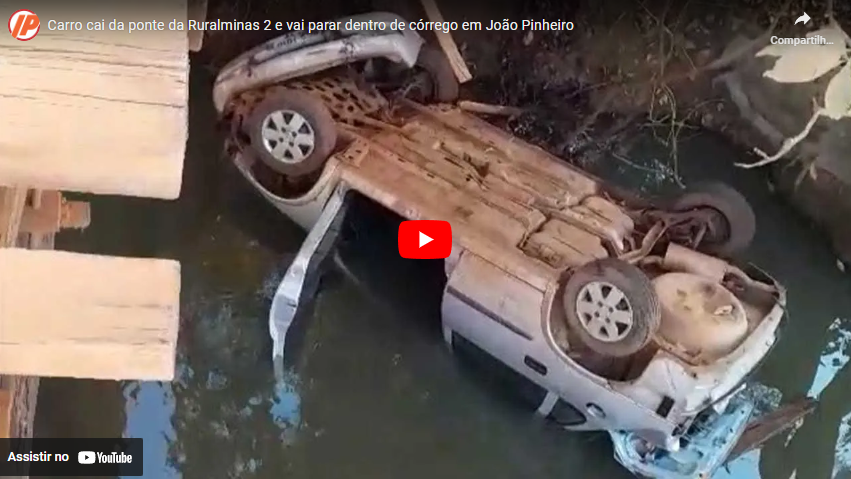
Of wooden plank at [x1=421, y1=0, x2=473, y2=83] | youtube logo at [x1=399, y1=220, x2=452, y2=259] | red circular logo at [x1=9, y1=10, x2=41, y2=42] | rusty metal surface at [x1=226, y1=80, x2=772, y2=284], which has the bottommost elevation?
youtube logo at [x1=399, y1=220, x2=452, y2=259]

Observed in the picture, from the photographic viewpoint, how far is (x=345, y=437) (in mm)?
949

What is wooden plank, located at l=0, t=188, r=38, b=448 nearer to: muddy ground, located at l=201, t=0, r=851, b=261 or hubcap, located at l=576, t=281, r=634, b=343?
muddy ground, located at l=201, t=0, r=851, b=261

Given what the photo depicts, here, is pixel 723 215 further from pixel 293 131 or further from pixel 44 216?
pixel 44 216

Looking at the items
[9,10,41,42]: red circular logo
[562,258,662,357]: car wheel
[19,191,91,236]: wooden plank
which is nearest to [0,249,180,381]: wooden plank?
[9,10,41,42]: red circular logo

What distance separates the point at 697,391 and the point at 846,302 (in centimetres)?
19

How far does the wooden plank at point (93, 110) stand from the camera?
56cm

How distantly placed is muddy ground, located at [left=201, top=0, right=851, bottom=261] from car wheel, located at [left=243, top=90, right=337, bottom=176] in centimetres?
6

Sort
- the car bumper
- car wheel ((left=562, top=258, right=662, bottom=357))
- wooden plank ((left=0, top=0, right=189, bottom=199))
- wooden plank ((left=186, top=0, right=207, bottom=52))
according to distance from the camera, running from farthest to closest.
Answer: the car bumper < car wheel ((left=562, top=258, right=662, bottom=357)) < wooden plank ((left=186, top=0, right=207, bottom=52)) < wooden plank ((left=0, top=0, right=189, bottom=199))

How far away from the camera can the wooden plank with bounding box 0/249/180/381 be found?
1.99ft

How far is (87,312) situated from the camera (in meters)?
0.61

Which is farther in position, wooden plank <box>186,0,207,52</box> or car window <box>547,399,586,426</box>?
car window <box>547,399,586,426</box>

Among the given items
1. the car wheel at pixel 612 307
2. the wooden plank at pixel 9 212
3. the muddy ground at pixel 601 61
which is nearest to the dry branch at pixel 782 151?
the muddy ground at pixel 601 61

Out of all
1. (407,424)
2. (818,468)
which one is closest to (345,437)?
(407,424)

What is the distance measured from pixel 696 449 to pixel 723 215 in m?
0.20
